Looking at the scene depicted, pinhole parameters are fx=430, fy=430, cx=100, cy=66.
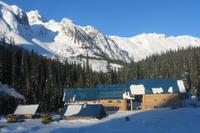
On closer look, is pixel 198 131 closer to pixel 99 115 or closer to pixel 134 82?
pixel 99 115

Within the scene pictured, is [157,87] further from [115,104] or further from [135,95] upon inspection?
[115,104]

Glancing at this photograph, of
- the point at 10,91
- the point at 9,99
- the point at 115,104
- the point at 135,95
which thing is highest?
the point at 10,91

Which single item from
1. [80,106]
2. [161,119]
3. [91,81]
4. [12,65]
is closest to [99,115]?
[80,106]

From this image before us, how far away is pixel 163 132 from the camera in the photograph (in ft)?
183

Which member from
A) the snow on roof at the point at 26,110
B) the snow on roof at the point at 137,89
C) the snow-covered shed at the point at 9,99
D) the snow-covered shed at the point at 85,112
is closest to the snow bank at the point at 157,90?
the snow on roof at the point at 137,89

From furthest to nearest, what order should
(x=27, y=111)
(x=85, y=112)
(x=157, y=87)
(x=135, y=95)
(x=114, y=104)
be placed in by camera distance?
1. (x=135, y=95)
2. (x=114, y=104)
3. (x=157, y=87)
4. (x=27, y=111)
5. (x=85, y=112)

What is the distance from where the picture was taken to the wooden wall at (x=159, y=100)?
342ft

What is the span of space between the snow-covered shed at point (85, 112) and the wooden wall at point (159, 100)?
21558 millimetres

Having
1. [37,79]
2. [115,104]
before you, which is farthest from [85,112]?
[37,79]

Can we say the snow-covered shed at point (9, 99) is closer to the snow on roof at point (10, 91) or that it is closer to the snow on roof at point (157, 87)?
the snow on roof at point (10, 91)

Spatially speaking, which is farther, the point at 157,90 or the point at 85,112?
the point at 157,90

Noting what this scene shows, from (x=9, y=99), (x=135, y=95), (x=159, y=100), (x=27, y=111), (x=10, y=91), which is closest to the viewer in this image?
(x=27, y=111)

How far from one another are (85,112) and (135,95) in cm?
2627

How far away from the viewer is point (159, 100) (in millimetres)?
105500
